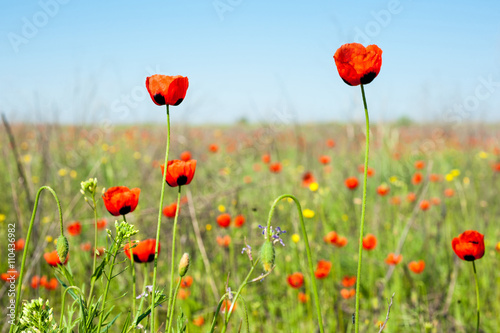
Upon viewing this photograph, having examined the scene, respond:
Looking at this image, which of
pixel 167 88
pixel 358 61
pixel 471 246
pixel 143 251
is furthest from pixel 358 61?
pixel 143 251

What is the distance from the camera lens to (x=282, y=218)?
116 inches

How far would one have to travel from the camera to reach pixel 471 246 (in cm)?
113

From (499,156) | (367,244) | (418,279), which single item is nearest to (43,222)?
(367,244)

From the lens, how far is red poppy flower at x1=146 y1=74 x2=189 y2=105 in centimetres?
94

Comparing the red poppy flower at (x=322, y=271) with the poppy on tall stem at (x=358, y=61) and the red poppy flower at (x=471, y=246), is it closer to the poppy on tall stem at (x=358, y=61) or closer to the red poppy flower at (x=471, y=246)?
the red poppy flower at (x=471, y=246)

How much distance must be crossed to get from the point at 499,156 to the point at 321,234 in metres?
2.46

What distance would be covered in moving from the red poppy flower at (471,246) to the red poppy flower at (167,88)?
2.91 feet

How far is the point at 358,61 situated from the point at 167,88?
44 cm

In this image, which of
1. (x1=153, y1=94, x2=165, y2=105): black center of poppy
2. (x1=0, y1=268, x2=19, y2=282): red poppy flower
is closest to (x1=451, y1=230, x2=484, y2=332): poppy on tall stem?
(x1=153, y1=94, x2=165, y2=105): black center of poppy

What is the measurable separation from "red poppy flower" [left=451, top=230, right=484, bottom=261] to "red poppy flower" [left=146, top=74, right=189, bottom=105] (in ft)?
2.91

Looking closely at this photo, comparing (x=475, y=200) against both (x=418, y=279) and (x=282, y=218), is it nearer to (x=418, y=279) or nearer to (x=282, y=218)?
(x=418, y=279)

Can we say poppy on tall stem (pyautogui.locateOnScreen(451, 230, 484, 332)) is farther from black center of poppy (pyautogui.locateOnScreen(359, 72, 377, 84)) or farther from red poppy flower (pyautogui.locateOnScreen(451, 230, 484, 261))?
black center of poppy (pyautogui.locateOnScreen(359, 72, 377, 84))

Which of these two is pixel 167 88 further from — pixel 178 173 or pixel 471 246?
pixel 471 246

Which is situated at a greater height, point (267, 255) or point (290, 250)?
point (267, 255)
